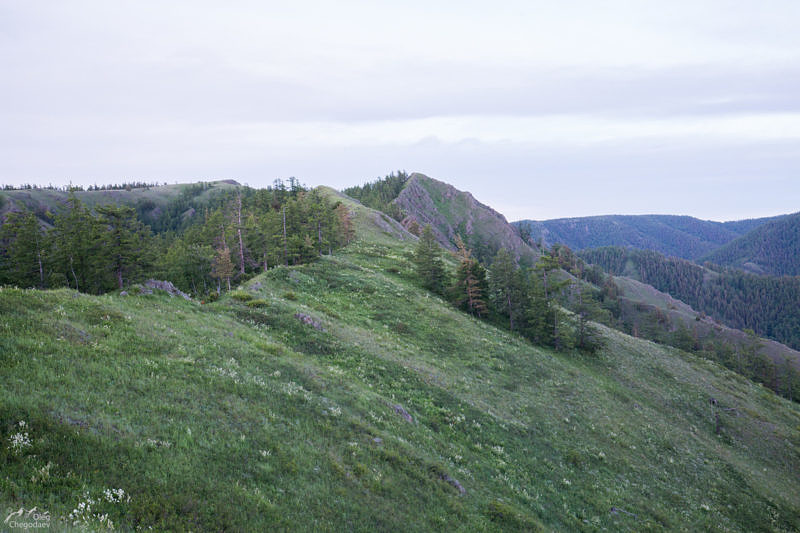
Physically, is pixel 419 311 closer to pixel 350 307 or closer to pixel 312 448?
pixel 350 307

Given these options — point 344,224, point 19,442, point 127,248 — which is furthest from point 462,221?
point 19,442

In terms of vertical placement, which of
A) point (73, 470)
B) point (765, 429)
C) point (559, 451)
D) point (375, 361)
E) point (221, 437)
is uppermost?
point (73, 470)

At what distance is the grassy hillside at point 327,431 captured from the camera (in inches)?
309

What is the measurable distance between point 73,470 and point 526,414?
23836 mm

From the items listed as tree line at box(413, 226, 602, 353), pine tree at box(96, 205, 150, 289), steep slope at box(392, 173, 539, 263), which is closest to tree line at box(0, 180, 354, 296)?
pine tree at box(96, 205, 150, 289)

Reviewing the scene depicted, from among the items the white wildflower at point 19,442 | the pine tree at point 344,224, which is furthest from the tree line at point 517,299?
the white wildflower at point 19,442

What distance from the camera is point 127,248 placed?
→ 40500 millimetres

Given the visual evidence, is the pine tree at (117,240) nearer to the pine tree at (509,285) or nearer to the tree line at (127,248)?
the tree line at (127,248)

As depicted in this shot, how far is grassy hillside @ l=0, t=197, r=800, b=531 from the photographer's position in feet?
25.7

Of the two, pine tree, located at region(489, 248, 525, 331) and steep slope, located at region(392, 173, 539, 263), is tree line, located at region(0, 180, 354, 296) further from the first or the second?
steep slope, located at region(392, 173, 539, 263)

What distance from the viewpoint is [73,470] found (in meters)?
7.06

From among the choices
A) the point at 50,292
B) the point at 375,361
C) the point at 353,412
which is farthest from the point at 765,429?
the point at 50,292

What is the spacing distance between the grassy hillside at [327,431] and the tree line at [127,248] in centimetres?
1301

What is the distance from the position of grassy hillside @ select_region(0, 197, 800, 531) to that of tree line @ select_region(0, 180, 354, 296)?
1301 centimetres
